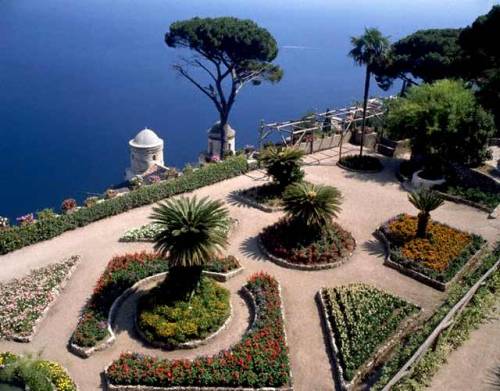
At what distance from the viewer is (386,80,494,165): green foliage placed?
1190 inches

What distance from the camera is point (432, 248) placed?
23.6m

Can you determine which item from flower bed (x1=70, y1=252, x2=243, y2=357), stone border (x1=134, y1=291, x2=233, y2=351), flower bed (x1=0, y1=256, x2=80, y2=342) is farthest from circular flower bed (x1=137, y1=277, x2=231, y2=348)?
flower bed (x1=0, y1=256, x2=80, y2=342)

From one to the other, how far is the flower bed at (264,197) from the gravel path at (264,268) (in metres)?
0.50

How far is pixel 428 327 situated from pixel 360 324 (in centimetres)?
243

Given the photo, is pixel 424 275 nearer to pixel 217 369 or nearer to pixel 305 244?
pixel 305 244

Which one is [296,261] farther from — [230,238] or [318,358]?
[318,358]

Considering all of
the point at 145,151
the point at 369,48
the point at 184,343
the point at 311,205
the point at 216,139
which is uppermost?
the point at 369,48

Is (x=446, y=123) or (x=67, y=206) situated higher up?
(x=446, y=123)

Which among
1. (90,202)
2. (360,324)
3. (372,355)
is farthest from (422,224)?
(90,202)

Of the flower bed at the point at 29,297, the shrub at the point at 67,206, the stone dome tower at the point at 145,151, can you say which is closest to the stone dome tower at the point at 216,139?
the stone dome tower at the point at 145,151

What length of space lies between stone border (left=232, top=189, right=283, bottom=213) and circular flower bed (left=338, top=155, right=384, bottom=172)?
8394 mm

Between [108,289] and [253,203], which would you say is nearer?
[108,289]

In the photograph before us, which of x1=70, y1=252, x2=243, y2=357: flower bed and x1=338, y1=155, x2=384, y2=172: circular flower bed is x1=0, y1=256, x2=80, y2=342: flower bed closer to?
x1=70, y1=252, x2=243, y2=357: flower bed

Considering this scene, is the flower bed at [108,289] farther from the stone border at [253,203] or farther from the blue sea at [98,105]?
the blue sea at [98,105]
